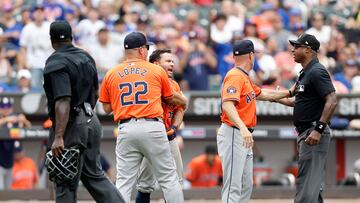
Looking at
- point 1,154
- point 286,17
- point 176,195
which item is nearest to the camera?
point 176,195

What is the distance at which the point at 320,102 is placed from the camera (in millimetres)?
10719

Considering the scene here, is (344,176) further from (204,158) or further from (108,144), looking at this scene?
(108,144)

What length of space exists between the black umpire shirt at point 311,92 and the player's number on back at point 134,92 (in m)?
1.59

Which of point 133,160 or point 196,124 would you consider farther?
point 196,124

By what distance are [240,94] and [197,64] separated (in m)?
7.00

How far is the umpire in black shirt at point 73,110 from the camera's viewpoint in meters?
9.45

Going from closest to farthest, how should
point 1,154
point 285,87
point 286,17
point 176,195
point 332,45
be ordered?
point 176,195, point 1,154, point 285,87, point 332,45, point 286,17

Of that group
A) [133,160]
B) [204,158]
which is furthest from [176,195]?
[204,158]

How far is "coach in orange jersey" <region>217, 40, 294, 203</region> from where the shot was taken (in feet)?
35.1

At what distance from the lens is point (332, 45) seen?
19156mm

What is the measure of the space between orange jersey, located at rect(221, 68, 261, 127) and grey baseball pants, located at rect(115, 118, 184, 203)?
0.75 metres

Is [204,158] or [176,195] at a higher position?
[176,195]

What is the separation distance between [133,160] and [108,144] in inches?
218

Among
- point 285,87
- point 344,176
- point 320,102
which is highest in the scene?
point 320,102
